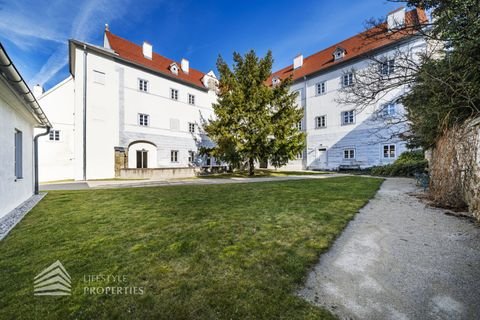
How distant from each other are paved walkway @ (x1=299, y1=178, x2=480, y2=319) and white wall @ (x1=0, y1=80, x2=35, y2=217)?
6594mm

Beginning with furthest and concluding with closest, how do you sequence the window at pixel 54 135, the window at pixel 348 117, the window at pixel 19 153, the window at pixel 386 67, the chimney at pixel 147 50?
the chimney at pixel 147 50 < the window at pixel 348 117 < the window at pixel 54 135 < the window at pixel 19 153 < the window at pixel 386 67

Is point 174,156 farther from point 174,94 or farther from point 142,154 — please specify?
point 174,94

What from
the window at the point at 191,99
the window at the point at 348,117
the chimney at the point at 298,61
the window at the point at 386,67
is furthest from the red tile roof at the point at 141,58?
the window at the point at 386,67

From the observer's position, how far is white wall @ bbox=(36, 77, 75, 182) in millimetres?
15656

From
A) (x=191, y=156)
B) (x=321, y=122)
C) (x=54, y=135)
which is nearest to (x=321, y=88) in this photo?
(x=321, y=122)

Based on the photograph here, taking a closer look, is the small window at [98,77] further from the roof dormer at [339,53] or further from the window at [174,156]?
the roof dormer at [339,53]

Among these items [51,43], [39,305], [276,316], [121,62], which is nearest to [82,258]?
[39,305]

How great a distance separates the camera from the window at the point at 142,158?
18.6 m

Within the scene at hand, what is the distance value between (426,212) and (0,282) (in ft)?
23.9

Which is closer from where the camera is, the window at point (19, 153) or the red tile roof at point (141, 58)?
the window at point (19, 153)

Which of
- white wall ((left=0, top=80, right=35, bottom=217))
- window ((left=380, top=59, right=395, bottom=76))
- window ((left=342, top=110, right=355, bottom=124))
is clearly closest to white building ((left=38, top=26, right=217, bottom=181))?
white wall ((left=0, top=80, right=35, bottom=217))

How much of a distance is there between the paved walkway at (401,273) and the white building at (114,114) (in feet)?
58.7

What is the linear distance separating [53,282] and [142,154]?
59.1 ft

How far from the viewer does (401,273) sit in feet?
7.70
